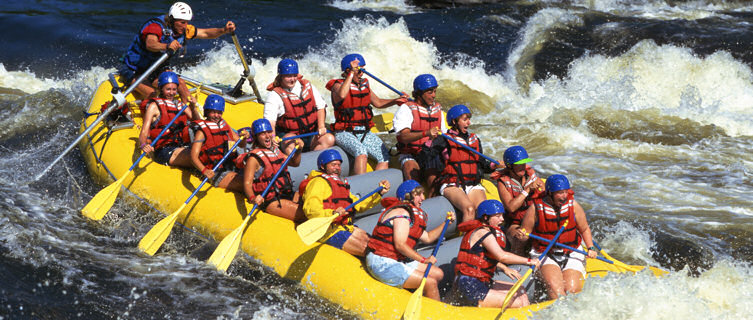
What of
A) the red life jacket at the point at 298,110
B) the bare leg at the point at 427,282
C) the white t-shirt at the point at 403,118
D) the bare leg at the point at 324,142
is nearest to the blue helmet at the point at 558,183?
the bare leg at the point at 427,282

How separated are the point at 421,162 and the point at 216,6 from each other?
9.64 meters

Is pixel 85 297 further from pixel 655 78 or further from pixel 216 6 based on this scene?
pixel 216 6

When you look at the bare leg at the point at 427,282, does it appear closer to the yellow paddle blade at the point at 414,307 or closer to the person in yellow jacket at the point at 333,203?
the yellow paddle blade at the point at 414,307

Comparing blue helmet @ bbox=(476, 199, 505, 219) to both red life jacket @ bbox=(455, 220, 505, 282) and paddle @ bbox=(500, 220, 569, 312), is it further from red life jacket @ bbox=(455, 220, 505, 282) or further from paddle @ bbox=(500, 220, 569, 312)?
paddle @ bbox=(500, 220, 569, 312)

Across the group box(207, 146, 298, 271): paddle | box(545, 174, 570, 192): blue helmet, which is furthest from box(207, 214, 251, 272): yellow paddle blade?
box(545, 174, 570, 192): blue helmet

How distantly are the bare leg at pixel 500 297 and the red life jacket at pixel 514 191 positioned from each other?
72 centimetres

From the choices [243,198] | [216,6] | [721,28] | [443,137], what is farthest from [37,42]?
[721,28]

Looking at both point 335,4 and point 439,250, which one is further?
point 335,4

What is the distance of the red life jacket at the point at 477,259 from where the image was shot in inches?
193

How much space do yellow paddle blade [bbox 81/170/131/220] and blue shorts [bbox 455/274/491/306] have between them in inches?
127

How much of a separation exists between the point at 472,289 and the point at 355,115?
240cm

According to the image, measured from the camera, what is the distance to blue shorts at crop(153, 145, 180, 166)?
6750mm

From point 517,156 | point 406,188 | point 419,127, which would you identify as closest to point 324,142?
point 419,127

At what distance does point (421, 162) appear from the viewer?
20.7 ft
